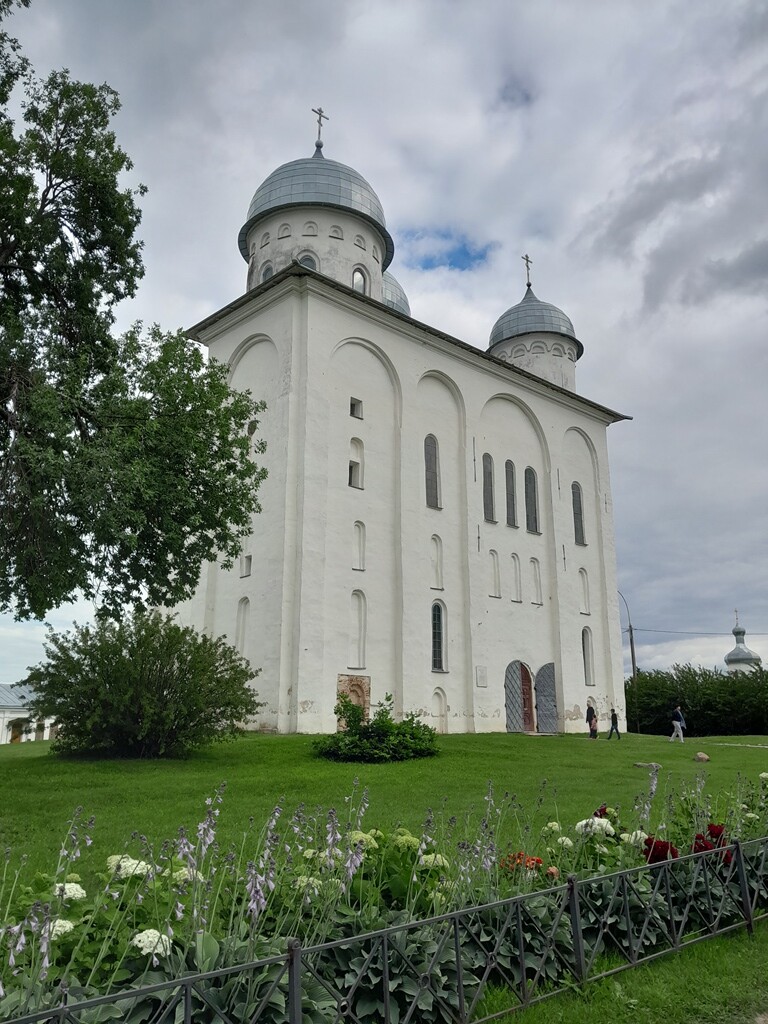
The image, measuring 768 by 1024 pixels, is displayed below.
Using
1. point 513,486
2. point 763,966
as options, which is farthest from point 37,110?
point 513,486

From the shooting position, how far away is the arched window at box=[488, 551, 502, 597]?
27300mm

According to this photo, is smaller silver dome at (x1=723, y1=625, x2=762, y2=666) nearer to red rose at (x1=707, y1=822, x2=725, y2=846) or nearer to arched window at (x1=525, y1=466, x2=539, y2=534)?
arched window at (x1=525, y1=466, x2=539, y2=534)

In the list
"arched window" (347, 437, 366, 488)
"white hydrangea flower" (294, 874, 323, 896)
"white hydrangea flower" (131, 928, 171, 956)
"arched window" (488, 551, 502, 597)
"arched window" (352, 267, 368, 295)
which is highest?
"arched window" (352, 267, 368, 295)

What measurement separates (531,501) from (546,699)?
7.25 m

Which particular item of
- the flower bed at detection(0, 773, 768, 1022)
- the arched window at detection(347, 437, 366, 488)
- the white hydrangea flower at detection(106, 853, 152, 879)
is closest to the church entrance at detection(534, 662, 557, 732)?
the arched window at detection(347, 437, 366, 488)

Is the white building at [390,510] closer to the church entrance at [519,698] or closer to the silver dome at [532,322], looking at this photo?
the church entrance at [519,698]

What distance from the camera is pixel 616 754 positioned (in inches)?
751

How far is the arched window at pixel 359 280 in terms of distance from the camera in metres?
28.0

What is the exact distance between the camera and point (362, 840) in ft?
15.6

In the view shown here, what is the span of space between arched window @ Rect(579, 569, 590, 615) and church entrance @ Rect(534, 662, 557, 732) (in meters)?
3.24

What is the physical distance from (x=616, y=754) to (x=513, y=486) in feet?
40.3

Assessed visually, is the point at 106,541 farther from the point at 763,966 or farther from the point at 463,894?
the point at 763,966

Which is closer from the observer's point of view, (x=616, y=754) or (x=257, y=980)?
(x=257, y=980)

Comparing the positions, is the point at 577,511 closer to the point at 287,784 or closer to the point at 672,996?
the point at 287,784
